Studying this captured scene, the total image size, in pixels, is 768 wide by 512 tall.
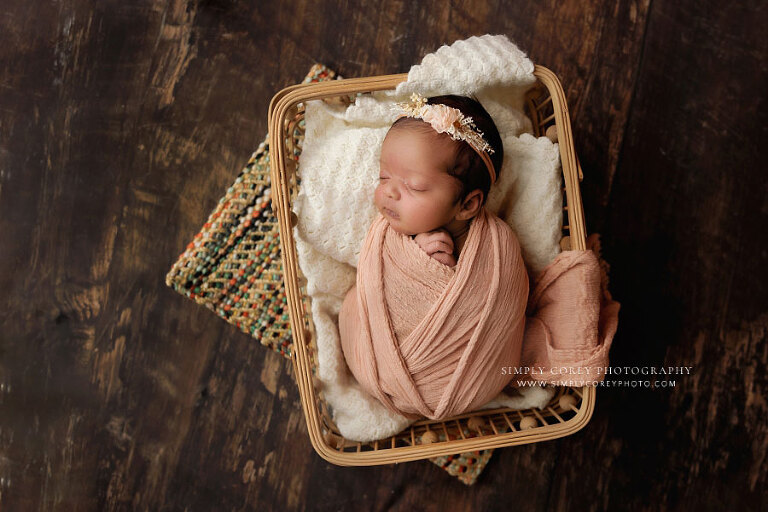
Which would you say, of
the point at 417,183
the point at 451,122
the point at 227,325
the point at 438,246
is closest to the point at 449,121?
the point at 451,122

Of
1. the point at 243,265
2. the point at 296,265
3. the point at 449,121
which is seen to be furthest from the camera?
the point at 243,265

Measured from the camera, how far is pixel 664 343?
46.2 inches

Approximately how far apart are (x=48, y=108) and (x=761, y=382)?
5.88 ft

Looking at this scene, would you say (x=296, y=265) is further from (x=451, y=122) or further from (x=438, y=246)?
(x=451, y=122)

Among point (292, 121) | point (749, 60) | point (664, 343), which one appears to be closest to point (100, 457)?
point (292, 121)

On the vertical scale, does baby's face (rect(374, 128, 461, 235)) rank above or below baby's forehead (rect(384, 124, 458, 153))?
below

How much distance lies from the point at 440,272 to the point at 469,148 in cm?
22

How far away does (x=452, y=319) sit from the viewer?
88 cm

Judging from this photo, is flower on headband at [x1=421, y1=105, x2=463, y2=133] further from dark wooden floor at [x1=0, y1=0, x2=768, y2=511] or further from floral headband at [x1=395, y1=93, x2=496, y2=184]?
dark wooden floor at [x1=0, y1=0, x2=768, y2=511]

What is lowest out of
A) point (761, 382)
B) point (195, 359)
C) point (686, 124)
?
point (195, 359)

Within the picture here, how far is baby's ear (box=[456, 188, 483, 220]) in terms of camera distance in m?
0.89

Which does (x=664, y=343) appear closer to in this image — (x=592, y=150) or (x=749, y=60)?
(x=592, y=150)

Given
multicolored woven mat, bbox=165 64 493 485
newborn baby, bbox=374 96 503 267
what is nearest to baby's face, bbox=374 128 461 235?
newborn baby, bbox=374 96 503 267

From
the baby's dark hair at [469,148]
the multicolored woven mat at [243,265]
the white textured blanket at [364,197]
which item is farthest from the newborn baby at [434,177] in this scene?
the multicolored woven mat at [243,265]
